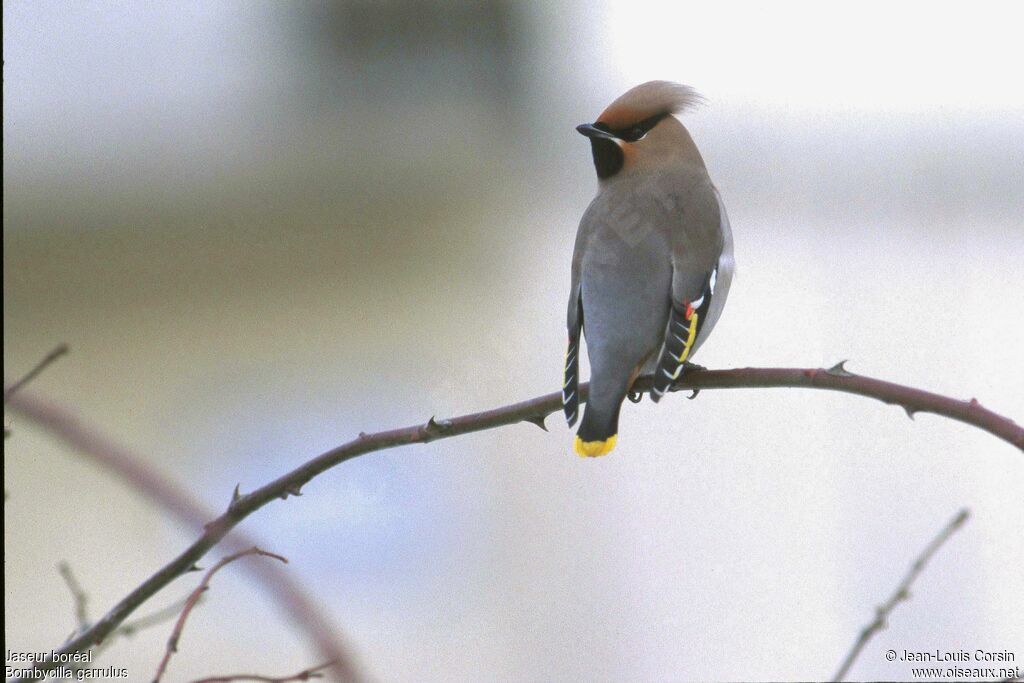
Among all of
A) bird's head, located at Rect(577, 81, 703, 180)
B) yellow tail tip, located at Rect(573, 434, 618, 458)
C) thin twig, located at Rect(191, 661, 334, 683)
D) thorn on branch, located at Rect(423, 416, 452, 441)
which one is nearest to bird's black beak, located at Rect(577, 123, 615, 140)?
bird's head, located at Rect(577, 81, 703, 180)

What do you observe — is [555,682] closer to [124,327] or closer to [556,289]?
[556,289]

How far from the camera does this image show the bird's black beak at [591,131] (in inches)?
45.5

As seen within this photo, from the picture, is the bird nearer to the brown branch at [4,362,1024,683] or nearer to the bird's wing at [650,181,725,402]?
the bird's wing at [650,181,725,402]

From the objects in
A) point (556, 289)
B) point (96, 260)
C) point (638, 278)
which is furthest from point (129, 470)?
point (96, 260)

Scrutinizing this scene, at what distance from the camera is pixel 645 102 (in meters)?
1.24

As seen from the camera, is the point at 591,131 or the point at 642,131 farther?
the point at 642,131

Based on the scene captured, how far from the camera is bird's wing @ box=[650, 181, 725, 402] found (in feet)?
4.00

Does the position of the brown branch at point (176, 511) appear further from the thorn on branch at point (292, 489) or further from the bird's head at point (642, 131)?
the bird's head at point (642, 131)

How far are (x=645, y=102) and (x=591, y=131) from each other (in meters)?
0.09

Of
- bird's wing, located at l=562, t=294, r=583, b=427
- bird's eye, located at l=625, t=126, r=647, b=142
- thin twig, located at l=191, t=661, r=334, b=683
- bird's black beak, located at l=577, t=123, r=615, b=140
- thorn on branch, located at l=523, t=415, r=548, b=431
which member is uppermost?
bird's black beak, located at l=577, t=123, r=615, b=140

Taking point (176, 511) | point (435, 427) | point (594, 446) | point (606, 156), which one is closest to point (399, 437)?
point (435, 427)

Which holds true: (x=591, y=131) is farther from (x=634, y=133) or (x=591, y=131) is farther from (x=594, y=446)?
(x=594, y=446)

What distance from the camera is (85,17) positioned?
2291 mm

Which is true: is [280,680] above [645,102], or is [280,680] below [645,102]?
below
